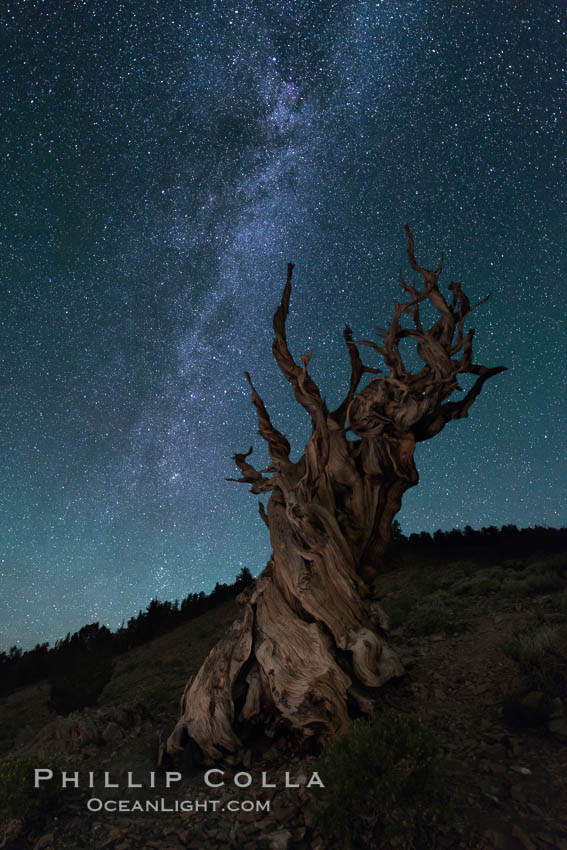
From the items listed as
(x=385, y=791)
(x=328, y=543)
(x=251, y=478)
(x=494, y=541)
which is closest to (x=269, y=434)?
(x=251, y=478)

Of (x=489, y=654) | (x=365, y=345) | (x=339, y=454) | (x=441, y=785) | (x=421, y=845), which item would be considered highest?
(x=365, y=345)

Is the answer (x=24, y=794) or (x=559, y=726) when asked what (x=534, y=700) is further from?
(x=24, y=794)

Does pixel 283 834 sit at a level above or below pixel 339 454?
below

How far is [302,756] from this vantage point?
18.5ft

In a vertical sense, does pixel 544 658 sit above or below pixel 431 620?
below

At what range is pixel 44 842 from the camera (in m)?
4.15

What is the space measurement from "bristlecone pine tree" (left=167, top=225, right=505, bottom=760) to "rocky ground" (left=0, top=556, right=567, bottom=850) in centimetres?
64

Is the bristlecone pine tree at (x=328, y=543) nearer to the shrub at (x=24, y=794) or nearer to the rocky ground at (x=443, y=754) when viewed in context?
the rocky ground at (x=443, y=754)

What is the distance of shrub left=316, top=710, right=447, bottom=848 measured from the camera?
3586 millimetres

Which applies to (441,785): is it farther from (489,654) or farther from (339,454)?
(339,454)

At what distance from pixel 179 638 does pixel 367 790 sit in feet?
63.7

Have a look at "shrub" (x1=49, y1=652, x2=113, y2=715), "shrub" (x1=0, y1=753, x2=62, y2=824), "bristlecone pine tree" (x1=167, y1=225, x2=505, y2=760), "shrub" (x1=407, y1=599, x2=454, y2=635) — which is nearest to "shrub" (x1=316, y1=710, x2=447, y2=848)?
"bristlecone pine tree" (x1=167, y1=225, x2=505, y2=760)

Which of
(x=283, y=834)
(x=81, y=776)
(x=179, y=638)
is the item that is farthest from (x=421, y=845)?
(x=179, y=638)

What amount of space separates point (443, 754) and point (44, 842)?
156 inches
